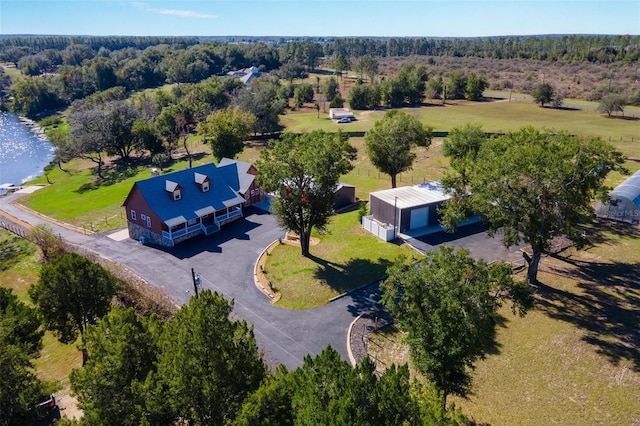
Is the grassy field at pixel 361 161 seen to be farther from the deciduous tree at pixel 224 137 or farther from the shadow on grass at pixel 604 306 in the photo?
the shadow on grass at pixel 604 306

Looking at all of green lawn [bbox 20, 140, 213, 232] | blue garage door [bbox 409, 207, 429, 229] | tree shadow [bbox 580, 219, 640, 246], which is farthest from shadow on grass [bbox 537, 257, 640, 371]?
green lawn [bbox 20, 140, 213, 232]

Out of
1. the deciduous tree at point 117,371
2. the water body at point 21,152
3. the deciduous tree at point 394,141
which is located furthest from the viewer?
the water body at point 21,152

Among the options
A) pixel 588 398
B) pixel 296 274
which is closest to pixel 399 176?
pixel 296 274

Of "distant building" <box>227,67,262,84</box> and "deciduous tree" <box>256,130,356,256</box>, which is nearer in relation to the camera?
"deciduous tree" <box>256,130,356,256</box>

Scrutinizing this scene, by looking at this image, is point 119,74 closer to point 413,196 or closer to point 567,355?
point 413,196

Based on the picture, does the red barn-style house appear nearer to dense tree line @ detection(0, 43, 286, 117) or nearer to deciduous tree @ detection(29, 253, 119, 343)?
deciduous tree @ detection(29, 253, 119, 343)

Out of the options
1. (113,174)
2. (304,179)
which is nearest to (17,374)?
(304,179)

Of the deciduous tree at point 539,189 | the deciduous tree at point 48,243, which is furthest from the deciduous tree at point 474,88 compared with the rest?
the deciduous tree at point 48,243
